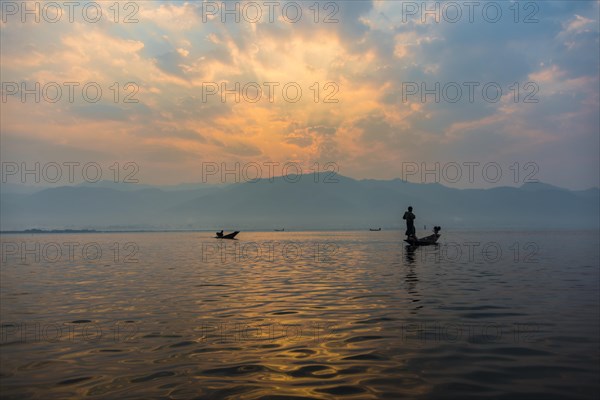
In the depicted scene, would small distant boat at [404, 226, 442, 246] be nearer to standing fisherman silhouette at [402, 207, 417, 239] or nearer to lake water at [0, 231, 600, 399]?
standing fisherman silhouette at [402, 207, 417, 239]

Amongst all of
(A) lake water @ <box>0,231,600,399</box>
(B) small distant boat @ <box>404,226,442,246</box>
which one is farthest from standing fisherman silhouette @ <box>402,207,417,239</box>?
(A) lake water @ <box>0,231,600,399</box>

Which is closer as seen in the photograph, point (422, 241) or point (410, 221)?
point (410, 221)

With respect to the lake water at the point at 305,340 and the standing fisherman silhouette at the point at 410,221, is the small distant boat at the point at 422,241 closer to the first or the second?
the standing fisherman silhouette at the point at 410,221

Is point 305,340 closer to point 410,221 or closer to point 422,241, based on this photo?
point 410,221

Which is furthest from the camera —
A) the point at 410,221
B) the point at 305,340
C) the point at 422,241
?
the point at 422,241

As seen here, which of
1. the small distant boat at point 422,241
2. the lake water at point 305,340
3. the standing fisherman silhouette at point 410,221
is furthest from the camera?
the small distant boat at point 422,241

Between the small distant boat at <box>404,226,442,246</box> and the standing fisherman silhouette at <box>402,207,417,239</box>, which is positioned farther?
the small distant boat at <box>404,226,442,246</box>

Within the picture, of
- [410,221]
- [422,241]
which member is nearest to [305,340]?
[410,221]

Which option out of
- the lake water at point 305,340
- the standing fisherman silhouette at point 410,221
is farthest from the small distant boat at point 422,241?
the lake water at point 305,340

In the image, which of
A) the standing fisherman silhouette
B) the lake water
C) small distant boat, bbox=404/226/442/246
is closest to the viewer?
the lake water

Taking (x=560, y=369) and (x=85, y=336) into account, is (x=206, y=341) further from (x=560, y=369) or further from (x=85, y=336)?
(x=560, y=369)

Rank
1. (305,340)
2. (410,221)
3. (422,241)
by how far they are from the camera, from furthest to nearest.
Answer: (422,241)
(410,221)
(305,340)

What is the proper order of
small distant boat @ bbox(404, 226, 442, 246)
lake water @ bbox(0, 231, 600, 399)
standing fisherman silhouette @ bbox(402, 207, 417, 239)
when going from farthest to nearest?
small distant boat @ bbox(404, 226, 442, 246)
standing fisherman silhouette @ bbox(402, 207, 417, 239)
lake water @ bbox(0, 231, 600, 399)

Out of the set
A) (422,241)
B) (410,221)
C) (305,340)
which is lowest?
(305,340)
